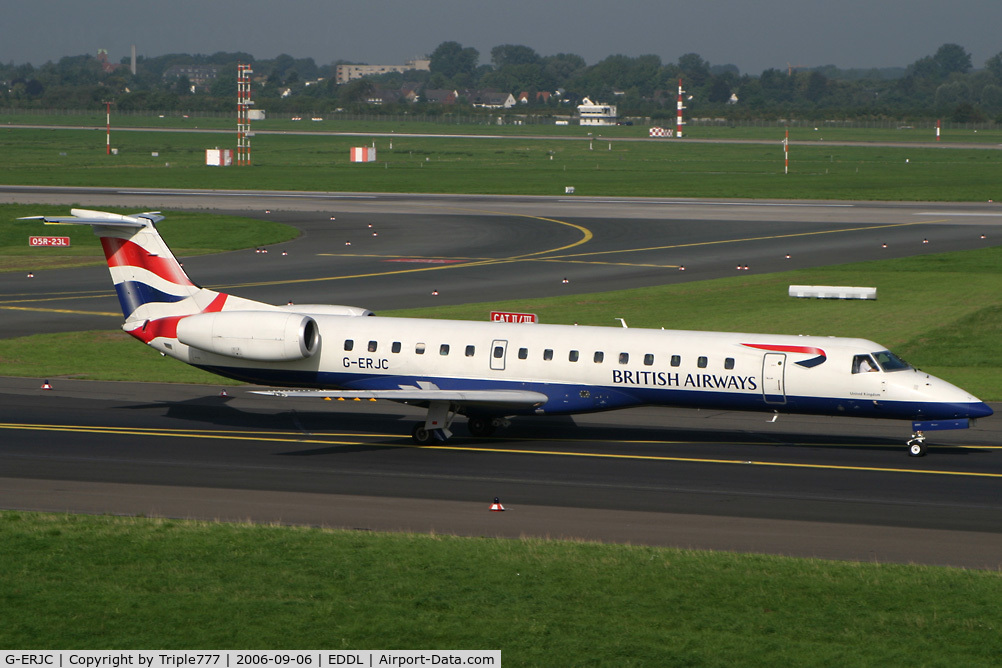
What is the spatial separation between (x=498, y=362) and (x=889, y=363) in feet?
31.2

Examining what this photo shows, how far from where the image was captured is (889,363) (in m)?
28.2

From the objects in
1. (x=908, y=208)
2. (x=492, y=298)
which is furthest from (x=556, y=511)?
(x=908, y=208)

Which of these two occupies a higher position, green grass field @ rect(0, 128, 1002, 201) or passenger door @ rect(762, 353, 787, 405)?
green grass field @ rect(0, 128, 1002, 201)

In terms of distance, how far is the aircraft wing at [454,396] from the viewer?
2877cm

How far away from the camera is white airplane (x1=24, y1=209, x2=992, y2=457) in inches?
1106

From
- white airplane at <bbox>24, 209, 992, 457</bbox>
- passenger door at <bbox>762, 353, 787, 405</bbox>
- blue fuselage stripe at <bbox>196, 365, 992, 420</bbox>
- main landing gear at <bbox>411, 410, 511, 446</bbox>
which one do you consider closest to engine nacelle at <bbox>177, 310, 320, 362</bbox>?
white airplane at <bbox>24, 209, 992, 457</bbox>

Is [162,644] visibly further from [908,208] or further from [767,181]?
[767,181]

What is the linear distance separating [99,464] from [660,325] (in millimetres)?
24132

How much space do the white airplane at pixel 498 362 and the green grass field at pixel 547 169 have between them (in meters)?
73.2

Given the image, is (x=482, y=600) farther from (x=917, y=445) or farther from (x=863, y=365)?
(x=917, y=445)

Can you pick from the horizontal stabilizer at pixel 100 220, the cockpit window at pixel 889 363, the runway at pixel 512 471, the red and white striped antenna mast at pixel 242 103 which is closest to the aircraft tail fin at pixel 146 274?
the horizontal stabilizer at pixel 100 220

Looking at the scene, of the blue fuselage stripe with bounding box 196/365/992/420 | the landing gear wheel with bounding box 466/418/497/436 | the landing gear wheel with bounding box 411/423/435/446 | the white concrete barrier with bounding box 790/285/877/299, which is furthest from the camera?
the white concrete barrier with bounding box 790/285/877/299

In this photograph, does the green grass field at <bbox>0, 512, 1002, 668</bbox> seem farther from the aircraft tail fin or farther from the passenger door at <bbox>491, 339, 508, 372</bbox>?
the aircraft tail fin

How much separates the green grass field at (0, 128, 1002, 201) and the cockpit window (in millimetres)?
72971
